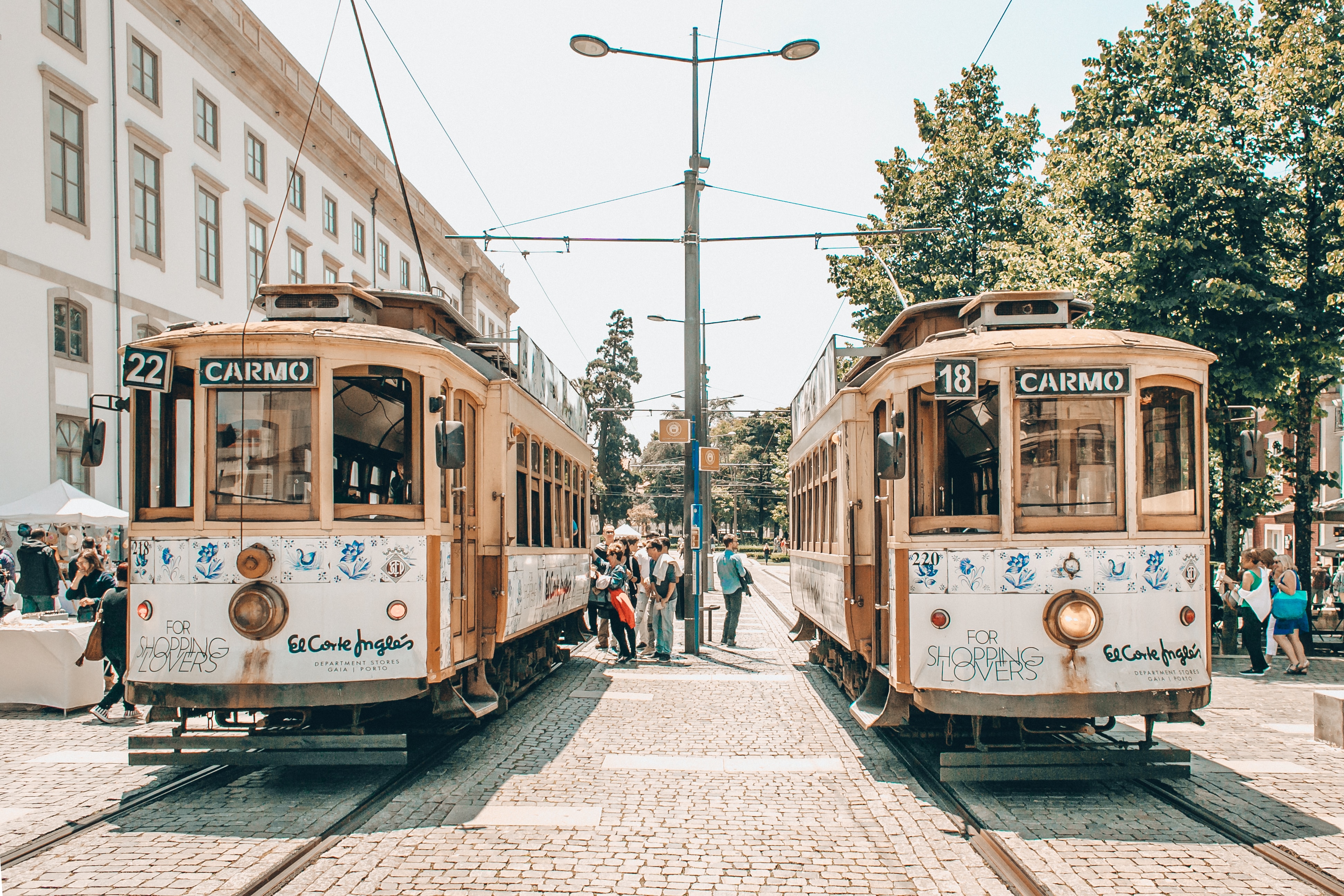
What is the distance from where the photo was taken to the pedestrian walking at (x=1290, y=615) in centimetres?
1252

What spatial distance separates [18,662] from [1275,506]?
18644 mm

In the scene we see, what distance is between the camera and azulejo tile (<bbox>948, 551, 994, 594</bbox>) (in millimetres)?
6613

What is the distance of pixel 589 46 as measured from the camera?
1373 cm

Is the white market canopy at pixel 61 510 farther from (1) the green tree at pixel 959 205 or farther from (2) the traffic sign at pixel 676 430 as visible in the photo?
(1) the green tree at pixel 959 205

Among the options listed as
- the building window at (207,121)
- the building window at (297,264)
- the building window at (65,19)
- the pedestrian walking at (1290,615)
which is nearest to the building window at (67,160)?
the building window at (65,19)

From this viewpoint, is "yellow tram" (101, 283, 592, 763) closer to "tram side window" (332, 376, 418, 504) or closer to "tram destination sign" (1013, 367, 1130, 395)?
"tram side window" (332, 376, 418, 504)

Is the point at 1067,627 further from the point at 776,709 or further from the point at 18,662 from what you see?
the point at 18,662

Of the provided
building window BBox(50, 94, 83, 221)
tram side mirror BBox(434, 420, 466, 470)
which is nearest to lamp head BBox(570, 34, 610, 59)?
tram side mirror BBox(434, 420, 466, 470)

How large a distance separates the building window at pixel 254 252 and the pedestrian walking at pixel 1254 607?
25211 mm

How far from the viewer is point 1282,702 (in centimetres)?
1074

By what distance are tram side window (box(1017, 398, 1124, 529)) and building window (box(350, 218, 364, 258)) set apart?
114 ft

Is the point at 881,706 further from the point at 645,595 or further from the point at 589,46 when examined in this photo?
the point at 589,46

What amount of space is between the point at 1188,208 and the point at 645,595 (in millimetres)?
A: 9309

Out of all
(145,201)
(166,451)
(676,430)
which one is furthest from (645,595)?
(145,201)
